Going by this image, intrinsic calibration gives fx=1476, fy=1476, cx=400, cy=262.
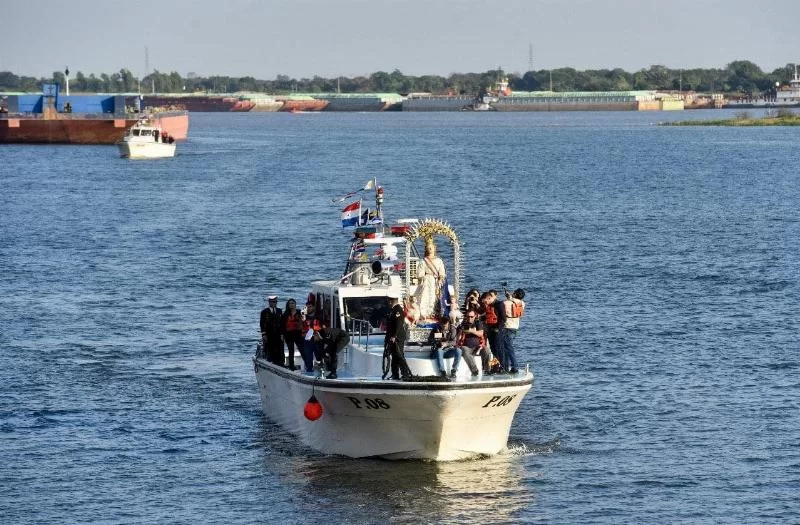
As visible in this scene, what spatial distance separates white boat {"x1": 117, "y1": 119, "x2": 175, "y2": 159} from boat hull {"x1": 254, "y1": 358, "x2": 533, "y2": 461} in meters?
116

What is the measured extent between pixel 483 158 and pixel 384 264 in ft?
381

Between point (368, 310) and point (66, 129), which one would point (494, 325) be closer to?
point (368, 310)

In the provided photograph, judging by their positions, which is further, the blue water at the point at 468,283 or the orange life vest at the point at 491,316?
the orange life vest at the point at 491,316

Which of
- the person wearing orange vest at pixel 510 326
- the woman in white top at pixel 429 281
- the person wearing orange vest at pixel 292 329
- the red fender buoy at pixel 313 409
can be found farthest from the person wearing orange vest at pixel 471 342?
the person wearing orange vest at pixel 292 329

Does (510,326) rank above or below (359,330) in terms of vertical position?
above

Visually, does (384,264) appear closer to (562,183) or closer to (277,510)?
(277,510)

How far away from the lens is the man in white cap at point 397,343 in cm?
2811

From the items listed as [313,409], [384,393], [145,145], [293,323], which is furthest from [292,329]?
[145,145]

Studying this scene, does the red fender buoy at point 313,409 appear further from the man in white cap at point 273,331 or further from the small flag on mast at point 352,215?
the small flag on mast at point 352,215

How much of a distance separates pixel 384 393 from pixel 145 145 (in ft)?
392

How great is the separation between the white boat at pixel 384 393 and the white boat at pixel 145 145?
4499 inches

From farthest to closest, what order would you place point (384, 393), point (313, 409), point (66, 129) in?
point (66, 129), point (313, 409), point (384, 393)

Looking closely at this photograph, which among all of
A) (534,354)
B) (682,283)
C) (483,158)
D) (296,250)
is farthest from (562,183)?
(534,354)

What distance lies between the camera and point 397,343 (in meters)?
28.1
